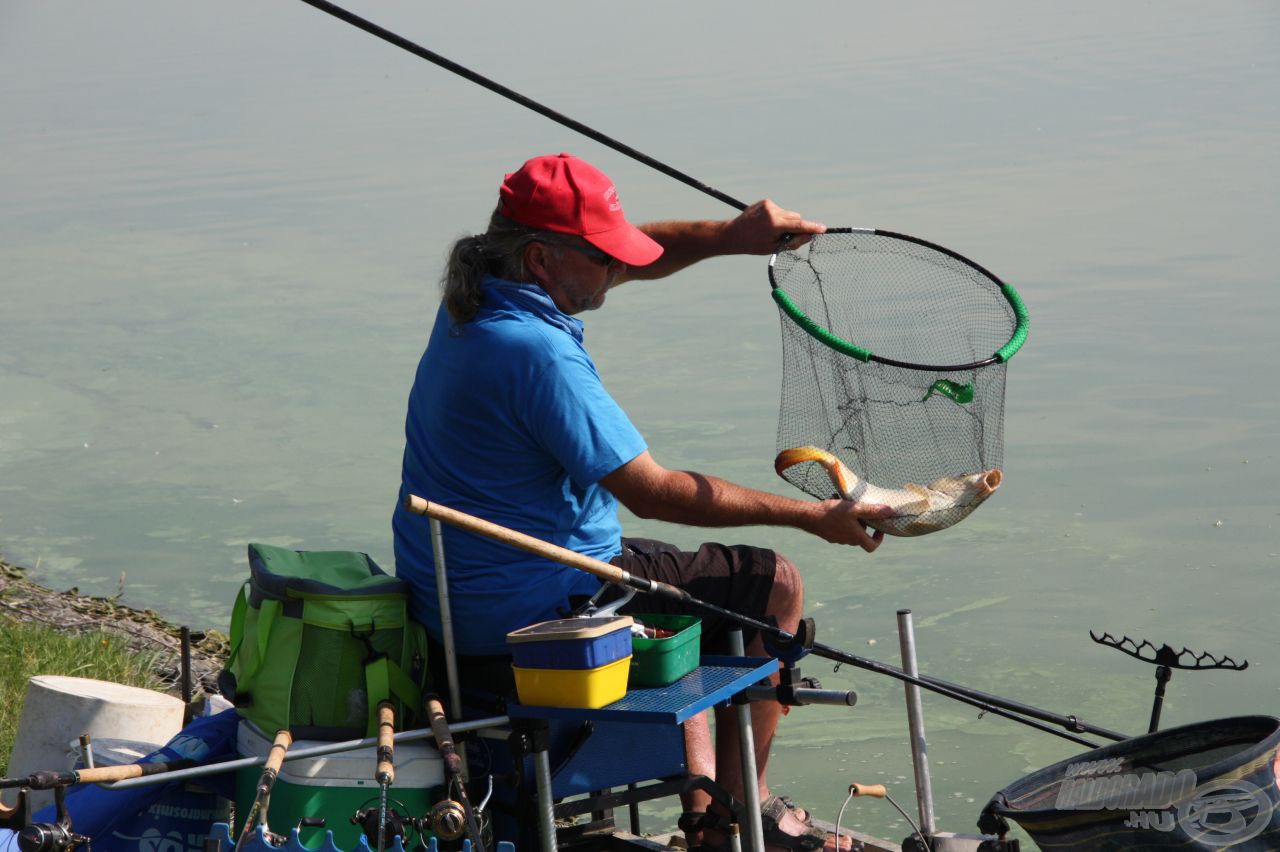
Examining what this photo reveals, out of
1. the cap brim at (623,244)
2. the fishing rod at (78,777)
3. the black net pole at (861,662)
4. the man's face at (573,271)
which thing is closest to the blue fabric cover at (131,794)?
the fishing rod at (78,777)

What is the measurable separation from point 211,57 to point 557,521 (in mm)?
22211

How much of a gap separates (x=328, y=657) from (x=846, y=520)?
0.92m

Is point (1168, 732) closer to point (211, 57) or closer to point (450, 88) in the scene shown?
point (450, 88)

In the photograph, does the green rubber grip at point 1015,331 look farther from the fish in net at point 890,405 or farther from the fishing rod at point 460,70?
the fishing rod at point 460,70

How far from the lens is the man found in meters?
2.86

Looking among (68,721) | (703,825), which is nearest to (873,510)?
(703,825)

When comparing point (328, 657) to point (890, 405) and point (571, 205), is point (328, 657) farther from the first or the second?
point (890, 405)

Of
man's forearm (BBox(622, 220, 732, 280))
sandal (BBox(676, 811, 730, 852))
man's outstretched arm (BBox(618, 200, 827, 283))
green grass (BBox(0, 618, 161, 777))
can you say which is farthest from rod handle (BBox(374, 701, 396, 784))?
green grass (BBox(0, 618, 161, 777))

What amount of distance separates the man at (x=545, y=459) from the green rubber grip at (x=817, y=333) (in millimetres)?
285

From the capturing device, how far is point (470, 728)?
271 cm

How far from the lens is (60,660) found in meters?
4.77

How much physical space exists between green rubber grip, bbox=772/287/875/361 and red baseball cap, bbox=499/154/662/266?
32cm

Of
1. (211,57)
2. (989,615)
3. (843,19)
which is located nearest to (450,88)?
(211,57)

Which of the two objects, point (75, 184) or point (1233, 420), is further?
point (75, 184)
